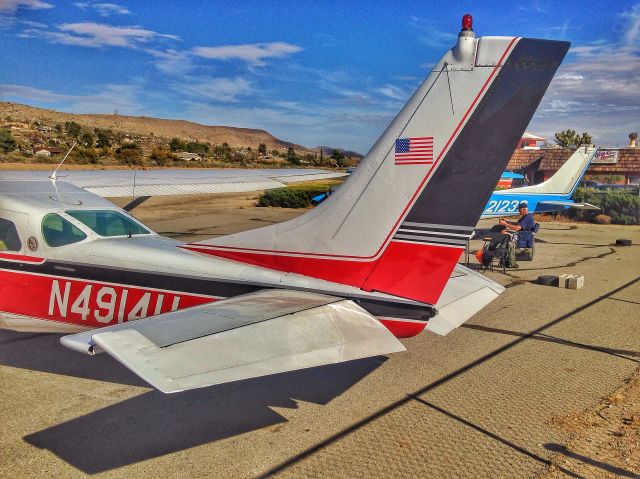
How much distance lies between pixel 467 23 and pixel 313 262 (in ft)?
9.23

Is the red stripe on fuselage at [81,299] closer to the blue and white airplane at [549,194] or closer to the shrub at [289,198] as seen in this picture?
the blue and white airplane at [549,194]

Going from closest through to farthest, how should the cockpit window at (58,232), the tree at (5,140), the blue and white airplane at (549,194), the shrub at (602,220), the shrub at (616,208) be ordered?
the tree at (5,140), the cockpit window at (58,232), the blue and white airplane at (549,194), the shrub at (616,208), the shrub at (602,220)

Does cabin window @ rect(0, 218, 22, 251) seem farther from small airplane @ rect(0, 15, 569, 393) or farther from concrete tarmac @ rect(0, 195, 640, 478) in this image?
concrete tarmac @ rect(0, 195, 640, 478)

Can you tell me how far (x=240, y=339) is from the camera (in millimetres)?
4227

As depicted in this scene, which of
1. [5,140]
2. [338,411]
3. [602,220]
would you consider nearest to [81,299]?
[5,140]

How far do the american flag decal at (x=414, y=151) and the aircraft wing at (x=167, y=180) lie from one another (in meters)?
6.15

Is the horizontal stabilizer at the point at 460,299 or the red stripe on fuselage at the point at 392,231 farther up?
the red stripe on fuselage at the point at 392,231

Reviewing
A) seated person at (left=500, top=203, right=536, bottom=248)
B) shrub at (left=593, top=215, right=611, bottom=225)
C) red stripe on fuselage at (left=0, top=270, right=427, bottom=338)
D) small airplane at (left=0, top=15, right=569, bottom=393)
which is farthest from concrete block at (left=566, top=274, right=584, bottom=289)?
shrub at (left=593, top=215, right=611, bottom=225)

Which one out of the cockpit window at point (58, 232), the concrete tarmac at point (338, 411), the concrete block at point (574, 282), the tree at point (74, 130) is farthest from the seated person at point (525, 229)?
the tree at point (74, 130)

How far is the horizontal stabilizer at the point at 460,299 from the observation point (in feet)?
19.0

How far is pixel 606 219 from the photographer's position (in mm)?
27484

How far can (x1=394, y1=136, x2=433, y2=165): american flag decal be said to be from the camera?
206 inches

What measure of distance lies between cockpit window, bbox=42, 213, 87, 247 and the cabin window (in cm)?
37

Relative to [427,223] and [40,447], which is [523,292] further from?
[40,447]
